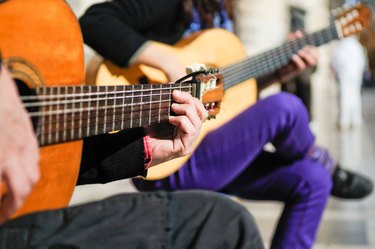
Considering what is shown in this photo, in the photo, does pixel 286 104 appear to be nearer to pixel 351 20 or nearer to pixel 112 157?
pixel 112 157

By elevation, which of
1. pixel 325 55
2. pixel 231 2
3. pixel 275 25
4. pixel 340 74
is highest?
pixel 231 2

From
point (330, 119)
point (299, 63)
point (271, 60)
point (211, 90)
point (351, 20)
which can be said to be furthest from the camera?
point (330, 119)

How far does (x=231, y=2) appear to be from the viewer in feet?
9.42

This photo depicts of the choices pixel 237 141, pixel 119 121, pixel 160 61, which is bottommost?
pixel 237 141

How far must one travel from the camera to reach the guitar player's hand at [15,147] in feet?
3.36

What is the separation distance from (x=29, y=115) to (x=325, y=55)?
16.6 metres

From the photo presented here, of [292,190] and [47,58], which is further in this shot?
[292,190]

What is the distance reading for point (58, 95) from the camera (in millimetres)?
1189

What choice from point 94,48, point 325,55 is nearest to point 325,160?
point 94,48

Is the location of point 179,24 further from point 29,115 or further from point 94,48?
point 29,115

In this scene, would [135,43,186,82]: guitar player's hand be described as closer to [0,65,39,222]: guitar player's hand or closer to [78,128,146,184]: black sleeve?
[78,128,146,184]: black sleeve

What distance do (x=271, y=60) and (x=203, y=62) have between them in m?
0.38

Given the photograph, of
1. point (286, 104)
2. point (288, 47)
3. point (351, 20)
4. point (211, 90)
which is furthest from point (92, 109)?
point (351, 20)

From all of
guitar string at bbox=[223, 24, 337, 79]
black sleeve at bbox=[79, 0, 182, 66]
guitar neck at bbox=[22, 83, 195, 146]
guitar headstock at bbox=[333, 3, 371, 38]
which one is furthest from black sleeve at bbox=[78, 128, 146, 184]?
guitar headstock at bbox=[333, 3, 371, 38]
